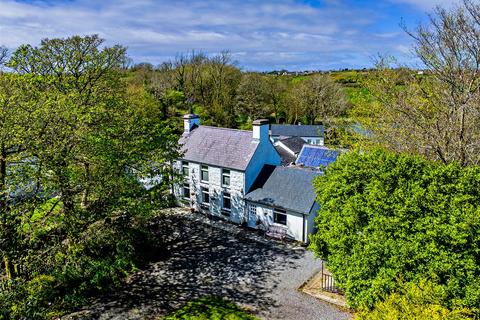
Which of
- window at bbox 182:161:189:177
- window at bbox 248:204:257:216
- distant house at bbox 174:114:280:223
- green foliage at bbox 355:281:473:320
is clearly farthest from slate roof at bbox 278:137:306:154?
green foliage at bbox 355:281:473:320

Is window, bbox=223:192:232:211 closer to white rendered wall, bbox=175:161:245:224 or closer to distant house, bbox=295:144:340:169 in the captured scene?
white rendered wall, bbox=175:161:245:224

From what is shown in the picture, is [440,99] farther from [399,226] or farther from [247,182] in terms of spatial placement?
[247,182]

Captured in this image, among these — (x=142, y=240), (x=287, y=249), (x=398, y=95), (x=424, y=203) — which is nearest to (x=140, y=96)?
(x=142, y=240)

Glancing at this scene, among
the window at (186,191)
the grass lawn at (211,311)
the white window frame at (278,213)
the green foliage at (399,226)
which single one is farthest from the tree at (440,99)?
the window at (186,191)

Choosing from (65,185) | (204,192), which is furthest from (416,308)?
(204,192)

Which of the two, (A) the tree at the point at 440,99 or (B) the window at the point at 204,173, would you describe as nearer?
(A) the tree at the point at 440,99

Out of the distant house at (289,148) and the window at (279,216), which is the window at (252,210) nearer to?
the window at (279,216)

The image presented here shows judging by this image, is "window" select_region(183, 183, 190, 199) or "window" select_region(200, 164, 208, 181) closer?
"window" select_region(200, 164, 208, 181)
